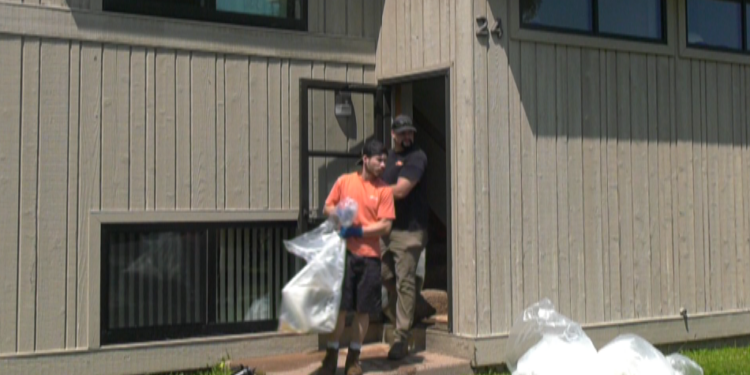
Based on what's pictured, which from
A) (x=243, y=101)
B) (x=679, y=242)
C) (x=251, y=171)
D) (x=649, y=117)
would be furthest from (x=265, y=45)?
(x=679, y=242)

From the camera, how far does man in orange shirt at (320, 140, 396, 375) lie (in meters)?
7.09

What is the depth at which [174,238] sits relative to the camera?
7.77m

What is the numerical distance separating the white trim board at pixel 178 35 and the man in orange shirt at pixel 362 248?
1.56 metres

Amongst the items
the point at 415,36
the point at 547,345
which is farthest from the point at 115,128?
the point at 547,345

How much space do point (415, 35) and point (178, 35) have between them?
196cm

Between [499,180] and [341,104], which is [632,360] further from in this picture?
[341,104]

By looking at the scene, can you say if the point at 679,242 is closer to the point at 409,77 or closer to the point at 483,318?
the point at 483,318

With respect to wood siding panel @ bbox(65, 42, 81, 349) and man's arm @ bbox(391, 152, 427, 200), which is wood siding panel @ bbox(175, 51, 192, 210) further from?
man's arm @ bbox(391, 152, 427, 200)

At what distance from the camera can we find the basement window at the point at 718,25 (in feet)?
31.4

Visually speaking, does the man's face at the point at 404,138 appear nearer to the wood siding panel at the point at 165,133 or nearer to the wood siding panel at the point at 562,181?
the wood siding panel at the point at 562,181

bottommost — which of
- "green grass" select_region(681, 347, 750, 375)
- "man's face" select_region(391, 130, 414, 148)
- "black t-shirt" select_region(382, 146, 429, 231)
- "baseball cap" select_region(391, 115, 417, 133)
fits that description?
"green grass" select_region(681, 347, 750, 375)

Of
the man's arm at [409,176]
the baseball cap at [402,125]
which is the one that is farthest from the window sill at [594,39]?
the man's arm at [409,176]

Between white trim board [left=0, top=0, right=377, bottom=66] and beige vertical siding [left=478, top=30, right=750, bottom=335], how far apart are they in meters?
1.33

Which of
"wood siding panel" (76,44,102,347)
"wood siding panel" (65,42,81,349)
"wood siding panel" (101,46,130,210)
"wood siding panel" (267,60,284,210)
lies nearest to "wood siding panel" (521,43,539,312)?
"wood siding panel" (267,60,284,210)
